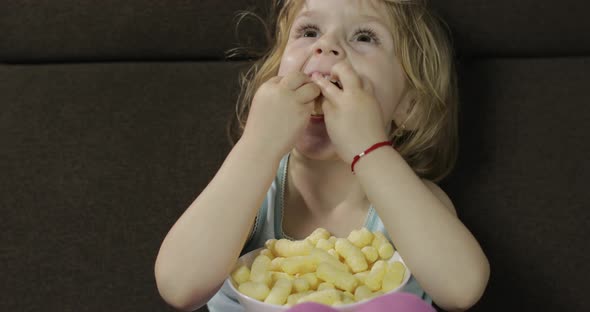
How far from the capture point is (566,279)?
1096mm

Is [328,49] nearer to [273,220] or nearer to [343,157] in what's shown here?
[343,157]

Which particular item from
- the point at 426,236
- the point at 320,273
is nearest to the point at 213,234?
the point at 320,273

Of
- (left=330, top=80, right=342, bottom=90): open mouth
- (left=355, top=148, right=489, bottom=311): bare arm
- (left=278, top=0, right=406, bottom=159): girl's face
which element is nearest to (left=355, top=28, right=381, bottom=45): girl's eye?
(left=278, top=0, right=406, bottom=159): girl's face

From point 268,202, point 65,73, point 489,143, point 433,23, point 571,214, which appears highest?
point 65,73

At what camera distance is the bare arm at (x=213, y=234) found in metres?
0.83

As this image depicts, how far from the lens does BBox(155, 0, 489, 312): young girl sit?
33.1 inches

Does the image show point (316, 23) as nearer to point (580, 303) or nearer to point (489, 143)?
point (489, 143)

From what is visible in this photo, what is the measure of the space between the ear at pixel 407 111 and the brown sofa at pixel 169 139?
16cm

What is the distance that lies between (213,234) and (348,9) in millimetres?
393

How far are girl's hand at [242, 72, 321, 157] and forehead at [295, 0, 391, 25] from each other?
14 cm

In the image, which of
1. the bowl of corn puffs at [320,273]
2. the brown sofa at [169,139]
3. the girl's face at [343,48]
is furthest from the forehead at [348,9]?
the bowl of corn puffs at [320,273]

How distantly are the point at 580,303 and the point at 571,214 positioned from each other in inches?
5.7

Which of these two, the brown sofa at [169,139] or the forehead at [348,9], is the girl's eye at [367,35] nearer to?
the forehead at [348,9]

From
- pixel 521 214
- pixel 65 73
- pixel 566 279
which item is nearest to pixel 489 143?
pixel 521 214
